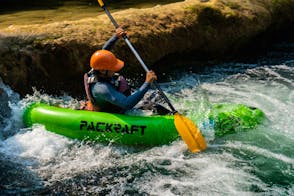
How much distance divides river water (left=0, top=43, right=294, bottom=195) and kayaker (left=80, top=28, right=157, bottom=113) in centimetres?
50

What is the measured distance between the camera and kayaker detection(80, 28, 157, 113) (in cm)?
506

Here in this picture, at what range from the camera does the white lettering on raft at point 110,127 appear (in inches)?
200

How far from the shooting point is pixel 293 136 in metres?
5.39

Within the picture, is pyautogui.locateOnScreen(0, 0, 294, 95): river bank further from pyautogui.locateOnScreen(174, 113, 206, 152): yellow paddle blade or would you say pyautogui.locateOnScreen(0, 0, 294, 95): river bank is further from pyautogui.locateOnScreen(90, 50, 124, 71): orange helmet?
pyautogui.locateOnScreen(174, 113, 206, 152): yellow paddle blade

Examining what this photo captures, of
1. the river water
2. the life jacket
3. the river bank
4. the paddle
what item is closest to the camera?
the river water

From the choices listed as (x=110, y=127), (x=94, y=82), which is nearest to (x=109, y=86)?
(x=94, y=82)

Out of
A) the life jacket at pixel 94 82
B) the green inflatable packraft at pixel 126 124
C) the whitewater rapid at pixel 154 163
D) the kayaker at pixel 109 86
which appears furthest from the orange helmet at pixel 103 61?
the whitewater rapid at pixel 154 163

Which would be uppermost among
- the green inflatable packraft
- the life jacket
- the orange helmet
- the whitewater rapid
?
the orange helmet

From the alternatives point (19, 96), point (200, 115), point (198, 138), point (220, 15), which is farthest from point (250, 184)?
point (220, 15)

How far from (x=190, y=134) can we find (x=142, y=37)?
2.85 m

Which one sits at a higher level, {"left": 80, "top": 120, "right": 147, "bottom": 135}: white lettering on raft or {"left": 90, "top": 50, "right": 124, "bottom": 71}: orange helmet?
{"left": 90, "top": 50, "right": 124, "bottom": 71}: orange helmet

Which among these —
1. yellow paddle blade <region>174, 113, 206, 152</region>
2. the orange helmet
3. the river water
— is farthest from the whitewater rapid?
the orange helmet

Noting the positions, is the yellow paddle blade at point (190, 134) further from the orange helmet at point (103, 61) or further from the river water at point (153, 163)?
the orange helmet at point (103, 61)

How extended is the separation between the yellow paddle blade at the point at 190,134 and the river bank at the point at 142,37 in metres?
2.35
